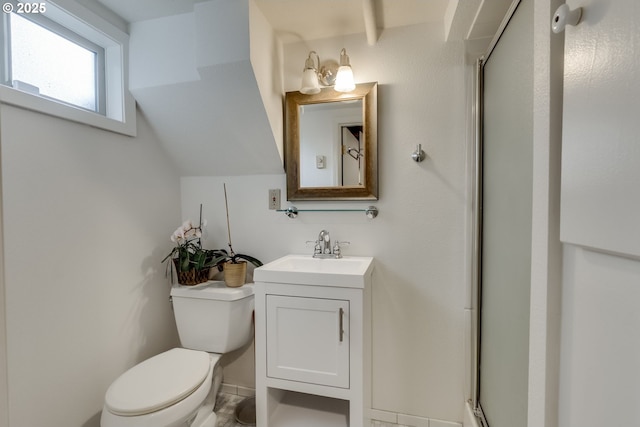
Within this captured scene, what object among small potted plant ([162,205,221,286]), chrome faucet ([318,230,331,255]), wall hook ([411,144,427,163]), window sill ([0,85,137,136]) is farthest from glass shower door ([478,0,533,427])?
window sill ([0,85,137,136])

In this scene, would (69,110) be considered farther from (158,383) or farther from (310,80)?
(158,383)

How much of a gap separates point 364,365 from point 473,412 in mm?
587

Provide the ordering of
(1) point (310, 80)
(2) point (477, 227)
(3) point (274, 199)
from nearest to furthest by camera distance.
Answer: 1. (2) point (477, 227)
2. (1) point (310, 80)
3. (3) point (274, 199)

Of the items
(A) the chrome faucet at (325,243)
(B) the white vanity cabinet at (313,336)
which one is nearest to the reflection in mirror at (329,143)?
(A) the chrome faucet at (325,243)

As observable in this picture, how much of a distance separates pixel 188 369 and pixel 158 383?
12 cm

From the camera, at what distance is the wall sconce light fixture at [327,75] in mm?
1395

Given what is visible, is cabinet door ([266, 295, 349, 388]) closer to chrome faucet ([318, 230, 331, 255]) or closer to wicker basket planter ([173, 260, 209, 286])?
chrome faucet ([318, 230, 331, 255])

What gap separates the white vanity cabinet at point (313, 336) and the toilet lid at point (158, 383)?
0.96 feet

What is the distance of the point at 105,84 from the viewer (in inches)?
56.9

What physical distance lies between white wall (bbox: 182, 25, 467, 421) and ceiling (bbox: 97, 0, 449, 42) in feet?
0.20

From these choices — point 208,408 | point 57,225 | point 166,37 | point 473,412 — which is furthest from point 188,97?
point 473,412

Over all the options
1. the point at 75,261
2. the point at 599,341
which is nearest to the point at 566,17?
the point at 599,341

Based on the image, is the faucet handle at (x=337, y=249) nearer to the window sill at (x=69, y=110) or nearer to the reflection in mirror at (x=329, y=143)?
the reflection in mirror at (x=329, y=143)

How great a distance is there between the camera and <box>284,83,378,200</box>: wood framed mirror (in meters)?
1.46
